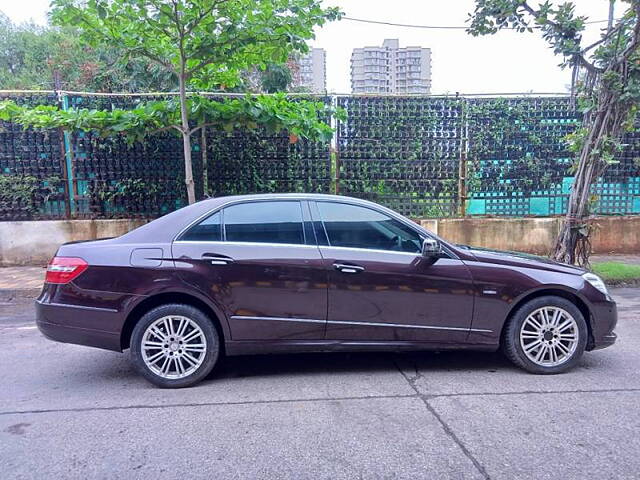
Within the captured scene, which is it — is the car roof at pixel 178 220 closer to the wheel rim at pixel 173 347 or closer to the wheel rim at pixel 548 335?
the wheel rim at pixel 173 347

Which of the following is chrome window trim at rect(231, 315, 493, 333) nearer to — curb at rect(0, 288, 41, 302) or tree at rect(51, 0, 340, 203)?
tree at rect(51, 0, 340, 203)

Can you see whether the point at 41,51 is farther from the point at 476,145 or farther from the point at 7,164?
the point at 476,145

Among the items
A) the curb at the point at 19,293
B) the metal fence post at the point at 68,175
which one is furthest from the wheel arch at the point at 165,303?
the metal fence post at the point at 68,175

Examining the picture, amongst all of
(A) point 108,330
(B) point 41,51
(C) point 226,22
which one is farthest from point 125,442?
(B) point 41,51

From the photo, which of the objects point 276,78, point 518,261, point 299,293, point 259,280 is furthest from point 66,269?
point 276,78

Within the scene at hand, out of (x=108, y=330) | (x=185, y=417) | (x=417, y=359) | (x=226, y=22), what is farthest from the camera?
(x=226, y=22)

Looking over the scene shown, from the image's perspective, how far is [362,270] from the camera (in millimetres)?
4168

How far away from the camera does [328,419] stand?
353cm

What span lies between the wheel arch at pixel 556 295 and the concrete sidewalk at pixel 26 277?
18.9ft

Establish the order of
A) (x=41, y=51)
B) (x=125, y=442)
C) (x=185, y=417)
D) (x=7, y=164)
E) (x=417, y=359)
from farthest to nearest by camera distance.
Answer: (x=41, y=51)
(x=7, y=164)
(x=417, y=359)
(x=185, y=417)
(x=125, y=442)

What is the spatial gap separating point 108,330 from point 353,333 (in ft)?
6.51

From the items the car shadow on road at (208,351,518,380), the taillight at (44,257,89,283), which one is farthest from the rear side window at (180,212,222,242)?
the car shadow on road at (208,351,518,380)

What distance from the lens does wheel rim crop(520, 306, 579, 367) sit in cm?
433

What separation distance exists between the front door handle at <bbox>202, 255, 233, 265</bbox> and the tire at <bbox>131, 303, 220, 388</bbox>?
0.41m
